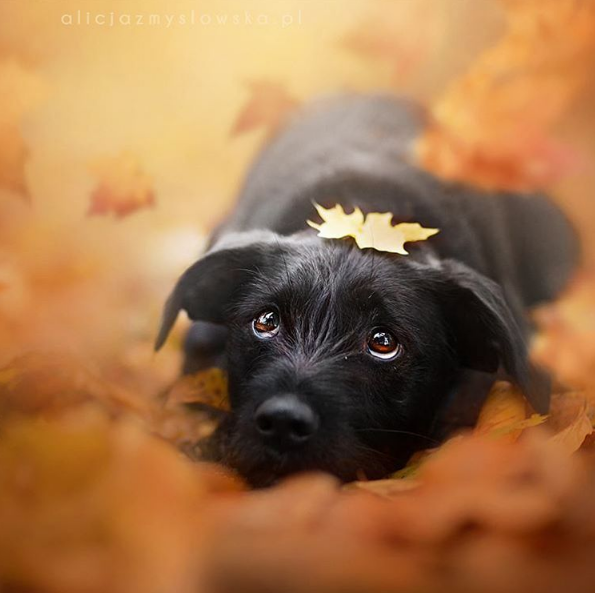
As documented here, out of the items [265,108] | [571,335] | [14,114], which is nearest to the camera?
[14,114]

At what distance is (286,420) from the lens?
2182mm

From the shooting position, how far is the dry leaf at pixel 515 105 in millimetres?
3316

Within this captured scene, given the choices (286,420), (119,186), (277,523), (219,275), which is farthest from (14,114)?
(277,523)

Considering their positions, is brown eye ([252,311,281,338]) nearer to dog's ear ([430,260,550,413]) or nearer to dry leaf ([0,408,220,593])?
dog's ear ([430,260,550,413])

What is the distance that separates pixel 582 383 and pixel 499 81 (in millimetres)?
1444

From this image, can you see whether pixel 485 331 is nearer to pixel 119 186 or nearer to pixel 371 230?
pixel 371 230

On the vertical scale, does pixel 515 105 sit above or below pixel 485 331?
above

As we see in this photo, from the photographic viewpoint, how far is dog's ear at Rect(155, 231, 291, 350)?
269 cm

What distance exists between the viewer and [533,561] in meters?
1.55

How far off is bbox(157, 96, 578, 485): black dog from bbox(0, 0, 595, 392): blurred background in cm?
32

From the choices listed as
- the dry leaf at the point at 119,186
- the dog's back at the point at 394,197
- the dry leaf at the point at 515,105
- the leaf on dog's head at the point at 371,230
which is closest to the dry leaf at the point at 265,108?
the dog's back at the point at 394,197

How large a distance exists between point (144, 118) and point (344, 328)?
1.50 metres

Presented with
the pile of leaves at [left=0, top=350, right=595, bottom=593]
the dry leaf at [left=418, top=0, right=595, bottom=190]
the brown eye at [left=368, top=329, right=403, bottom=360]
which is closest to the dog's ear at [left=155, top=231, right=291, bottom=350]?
→ the brown eye at [left=368, top=329, right=403, bottom=360]

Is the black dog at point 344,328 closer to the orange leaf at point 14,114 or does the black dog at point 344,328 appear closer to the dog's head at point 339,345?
the dog's head at point 339,345
